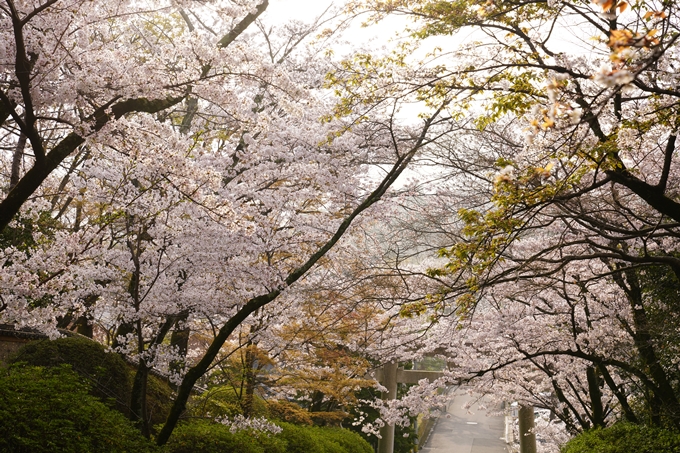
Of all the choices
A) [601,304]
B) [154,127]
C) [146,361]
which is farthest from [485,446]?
[154,127]

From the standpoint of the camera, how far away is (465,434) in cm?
3073

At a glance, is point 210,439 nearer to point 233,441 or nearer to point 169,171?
point 233,441

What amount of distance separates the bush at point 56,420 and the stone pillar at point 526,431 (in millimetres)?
16906

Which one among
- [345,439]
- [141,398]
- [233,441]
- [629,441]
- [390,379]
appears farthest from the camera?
[390,379]

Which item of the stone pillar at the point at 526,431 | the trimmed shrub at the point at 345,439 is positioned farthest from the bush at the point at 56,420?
the stone pillar at the point at 526,431

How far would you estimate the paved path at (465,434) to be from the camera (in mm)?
26481

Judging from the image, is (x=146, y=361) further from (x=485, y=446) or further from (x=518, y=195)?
(x=485, y=446)

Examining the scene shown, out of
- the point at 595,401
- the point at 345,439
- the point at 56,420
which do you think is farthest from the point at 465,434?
the point at 56,420

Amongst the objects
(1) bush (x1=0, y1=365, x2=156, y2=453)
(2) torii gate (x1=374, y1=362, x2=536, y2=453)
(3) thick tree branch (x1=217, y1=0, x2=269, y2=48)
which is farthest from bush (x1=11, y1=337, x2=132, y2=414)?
(2) torii gate (x1=374, y1=362, x2=536, y2=453)

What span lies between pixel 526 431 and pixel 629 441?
40.9ft

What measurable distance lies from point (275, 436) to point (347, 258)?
3.83 m

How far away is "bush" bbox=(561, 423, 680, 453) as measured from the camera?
695cm

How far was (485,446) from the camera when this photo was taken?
88.4 feet

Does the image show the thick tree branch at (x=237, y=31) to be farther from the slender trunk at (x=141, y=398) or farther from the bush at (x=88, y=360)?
the bush at (x=88, y=360)
